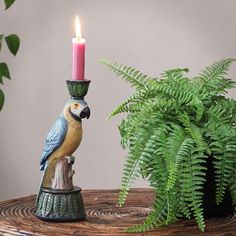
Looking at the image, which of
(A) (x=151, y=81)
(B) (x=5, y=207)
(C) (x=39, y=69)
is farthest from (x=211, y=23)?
(B) (x=5, y=207)

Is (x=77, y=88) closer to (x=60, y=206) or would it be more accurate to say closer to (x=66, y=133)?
(x=66, y=133)

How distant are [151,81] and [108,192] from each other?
0.39 m

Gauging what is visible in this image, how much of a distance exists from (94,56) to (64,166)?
1059 millimetres

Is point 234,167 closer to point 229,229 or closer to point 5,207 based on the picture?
point 229,229

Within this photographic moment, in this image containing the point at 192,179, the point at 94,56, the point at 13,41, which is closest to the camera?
the point at 192,179

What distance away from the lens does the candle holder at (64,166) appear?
4.21 ft

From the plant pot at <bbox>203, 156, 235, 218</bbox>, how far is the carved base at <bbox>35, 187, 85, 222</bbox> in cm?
24

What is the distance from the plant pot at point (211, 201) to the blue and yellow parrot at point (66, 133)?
0.26m

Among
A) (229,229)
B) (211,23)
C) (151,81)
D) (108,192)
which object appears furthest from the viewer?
(211,23)

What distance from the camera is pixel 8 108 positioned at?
2371 mm

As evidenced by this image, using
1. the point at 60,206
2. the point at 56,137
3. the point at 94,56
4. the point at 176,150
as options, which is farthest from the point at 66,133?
the point at 94,56

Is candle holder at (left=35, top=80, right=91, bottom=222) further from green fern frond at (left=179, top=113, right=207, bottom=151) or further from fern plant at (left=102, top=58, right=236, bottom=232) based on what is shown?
green fern frond at (left=179, top=113, right=207, bottom=151)

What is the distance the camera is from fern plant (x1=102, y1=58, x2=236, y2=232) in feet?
3.88

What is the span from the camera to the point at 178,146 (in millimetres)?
1188
